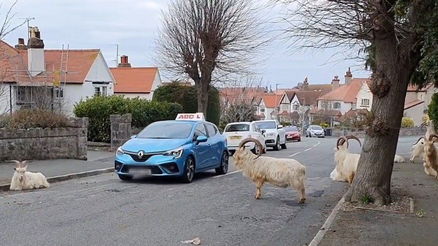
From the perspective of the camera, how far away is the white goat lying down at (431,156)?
1454 cm

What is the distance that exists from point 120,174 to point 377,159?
6.59 metres

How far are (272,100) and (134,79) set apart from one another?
5839cm

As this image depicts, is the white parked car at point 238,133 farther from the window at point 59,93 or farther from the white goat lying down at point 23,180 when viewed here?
the window at point 59,93

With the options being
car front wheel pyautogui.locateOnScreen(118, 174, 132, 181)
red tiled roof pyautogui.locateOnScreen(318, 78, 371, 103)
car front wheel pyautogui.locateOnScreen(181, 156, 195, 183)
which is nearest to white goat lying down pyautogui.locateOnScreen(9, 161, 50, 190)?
car front wheel pyautogui.locateOnScreen(118, 174, 132, 181)

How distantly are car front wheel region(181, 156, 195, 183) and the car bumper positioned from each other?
0.26 meters

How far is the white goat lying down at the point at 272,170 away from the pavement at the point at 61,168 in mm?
5736

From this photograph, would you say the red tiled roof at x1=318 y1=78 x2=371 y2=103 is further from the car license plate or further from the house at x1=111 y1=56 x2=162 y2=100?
the car license plate

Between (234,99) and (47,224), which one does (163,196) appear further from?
(234,99)

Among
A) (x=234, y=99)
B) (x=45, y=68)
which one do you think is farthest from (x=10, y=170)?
(x=234, y=99)

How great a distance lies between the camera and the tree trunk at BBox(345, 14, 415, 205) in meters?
9.92

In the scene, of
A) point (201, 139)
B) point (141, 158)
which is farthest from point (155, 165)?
point (201, 139)

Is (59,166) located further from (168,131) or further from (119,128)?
(119,128)

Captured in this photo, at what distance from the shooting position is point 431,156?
579 inches

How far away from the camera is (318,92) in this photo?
123 m
